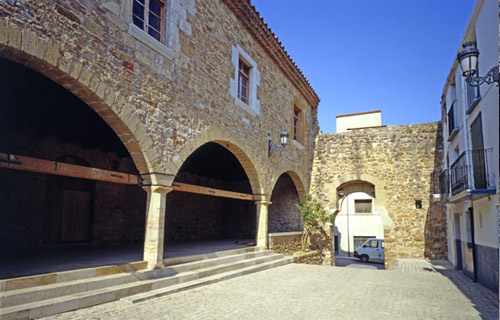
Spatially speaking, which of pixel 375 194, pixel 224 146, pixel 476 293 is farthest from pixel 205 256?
pixel 375 194

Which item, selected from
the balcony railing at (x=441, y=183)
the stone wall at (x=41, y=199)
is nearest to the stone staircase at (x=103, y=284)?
the stone wall at (x=41, y=199)

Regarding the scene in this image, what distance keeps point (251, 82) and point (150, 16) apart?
3.72 m

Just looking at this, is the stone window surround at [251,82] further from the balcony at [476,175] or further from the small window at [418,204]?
the small window at [418,204]

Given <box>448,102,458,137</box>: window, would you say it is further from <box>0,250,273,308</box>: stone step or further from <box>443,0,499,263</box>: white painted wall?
<box>0,250,273,308</box>: stone step

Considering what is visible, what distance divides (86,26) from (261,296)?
4456 mm

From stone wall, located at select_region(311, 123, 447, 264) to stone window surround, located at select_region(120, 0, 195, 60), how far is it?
7.97 meters

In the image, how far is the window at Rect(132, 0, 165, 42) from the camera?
17.5 ft

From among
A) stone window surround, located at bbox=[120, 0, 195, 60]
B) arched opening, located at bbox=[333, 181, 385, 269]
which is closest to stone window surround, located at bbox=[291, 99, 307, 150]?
stone window surround, located at bbox=[120, 0, 195, 60]

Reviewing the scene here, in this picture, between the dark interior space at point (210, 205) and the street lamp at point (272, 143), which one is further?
the dark interior space at point (210, 205)

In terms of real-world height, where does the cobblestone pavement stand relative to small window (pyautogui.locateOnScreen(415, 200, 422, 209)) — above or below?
below

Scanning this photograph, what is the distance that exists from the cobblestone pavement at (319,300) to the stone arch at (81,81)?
209 centimetres

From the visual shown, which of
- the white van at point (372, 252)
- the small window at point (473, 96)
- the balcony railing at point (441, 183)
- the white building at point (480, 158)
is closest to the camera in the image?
the white building at point (480, 158)

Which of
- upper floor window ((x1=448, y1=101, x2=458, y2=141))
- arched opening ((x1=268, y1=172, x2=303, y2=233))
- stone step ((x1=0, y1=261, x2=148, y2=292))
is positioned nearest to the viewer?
stone step ((x1=0, y1=261, x2=148, y2=292))

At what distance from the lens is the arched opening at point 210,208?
10.4 meters
